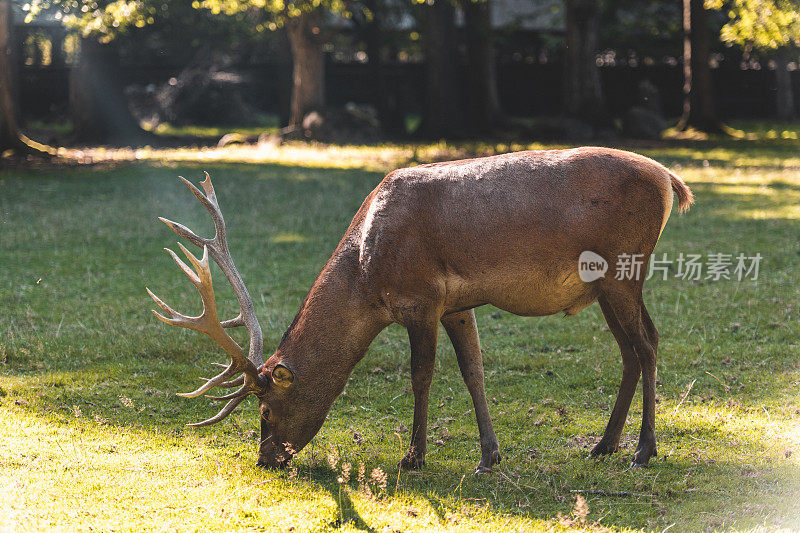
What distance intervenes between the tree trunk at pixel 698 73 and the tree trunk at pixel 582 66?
246cm

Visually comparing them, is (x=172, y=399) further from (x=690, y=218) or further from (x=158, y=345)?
(x=690, y=218)

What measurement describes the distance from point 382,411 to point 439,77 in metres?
18.7

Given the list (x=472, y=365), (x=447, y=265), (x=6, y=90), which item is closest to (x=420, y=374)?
(x=472, y=365)

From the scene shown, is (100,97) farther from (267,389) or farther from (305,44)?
(267,389)

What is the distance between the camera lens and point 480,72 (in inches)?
977

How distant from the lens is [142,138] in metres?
23.3

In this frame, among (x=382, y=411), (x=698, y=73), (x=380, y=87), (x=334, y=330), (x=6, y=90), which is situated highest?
(x=6, y=90)

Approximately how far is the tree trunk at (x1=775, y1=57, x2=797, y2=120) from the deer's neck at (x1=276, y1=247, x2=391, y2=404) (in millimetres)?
27712

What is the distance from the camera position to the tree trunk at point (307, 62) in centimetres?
2258

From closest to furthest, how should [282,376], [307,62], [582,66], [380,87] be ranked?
[282,376], [307,62], [582,66], [380,87]

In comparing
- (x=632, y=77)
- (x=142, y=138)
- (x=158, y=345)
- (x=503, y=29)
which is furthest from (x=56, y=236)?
(x=632, y=77)

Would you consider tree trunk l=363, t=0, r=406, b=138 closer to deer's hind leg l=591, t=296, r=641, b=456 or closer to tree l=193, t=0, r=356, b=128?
tree l=193, t=0, r=356, b=128

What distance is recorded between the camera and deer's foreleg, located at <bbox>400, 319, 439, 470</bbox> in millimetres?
4992

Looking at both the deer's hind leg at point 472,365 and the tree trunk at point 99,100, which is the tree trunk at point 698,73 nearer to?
the tree trunk at point 99,100
